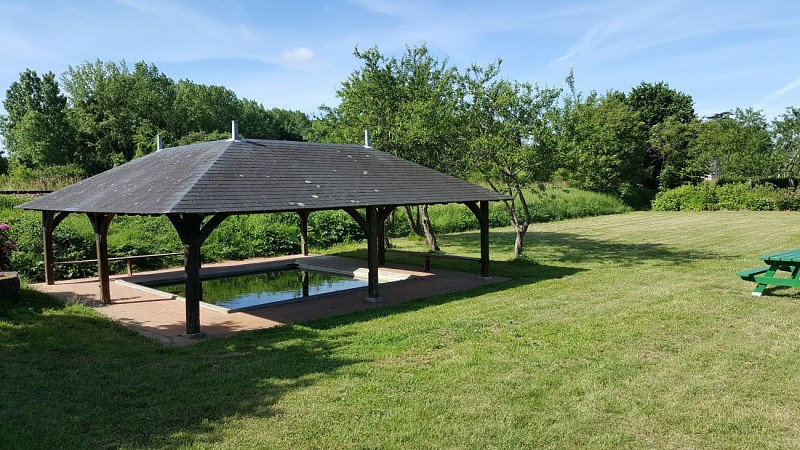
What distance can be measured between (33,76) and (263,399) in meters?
61.5

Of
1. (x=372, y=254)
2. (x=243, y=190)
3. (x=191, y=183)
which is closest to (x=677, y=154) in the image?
(x=372, y=254)

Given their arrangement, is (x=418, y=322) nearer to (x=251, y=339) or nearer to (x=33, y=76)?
(x=251, y=339)

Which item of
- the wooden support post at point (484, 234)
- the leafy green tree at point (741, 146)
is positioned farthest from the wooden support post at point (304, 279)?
the leafy green tree at point (741, 146)

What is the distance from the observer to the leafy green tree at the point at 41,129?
134 ft

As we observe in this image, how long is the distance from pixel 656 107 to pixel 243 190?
45132 mm

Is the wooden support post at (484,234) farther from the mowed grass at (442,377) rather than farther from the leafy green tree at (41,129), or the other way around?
the leafy green tree at (41,129)

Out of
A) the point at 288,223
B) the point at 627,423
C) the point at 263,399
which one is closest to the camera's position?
the point at 627,423


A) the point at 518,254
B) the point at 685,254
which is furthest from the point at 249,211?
the point at 685,254

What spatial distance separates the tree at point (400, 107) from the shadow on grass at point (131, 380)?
30.0 ft

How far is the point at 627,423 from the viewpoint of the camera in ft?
15.8

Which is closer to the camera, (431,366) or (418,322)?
(431,366)

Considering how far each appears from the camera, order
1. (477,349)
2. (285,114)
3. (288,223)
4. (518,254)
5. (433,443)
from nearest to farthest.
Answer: (433,443) < (477,349) < (518,254) < (288,223) < (285,114)

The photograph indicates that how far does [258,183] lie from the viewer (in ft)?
31.0

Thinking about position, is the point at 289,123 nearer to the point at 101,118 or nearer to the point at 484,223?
the point at 101,118
